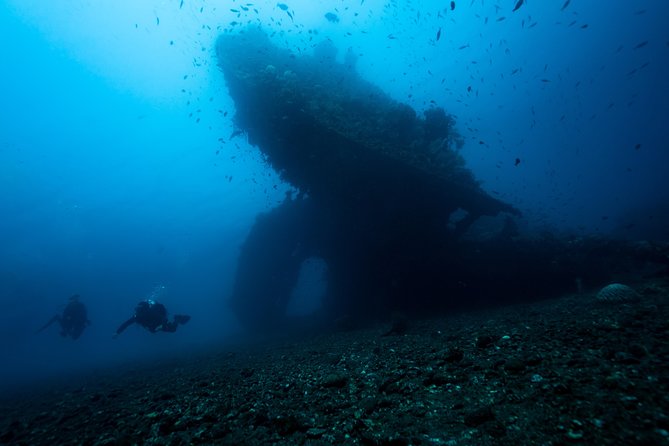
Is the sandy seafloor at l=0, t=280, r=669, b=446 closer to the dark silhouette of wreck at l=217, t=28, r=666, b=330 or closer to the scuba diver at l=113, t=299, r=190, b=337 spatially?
the dark silhouette of wreck at l=217, t=28, r=666, b=330

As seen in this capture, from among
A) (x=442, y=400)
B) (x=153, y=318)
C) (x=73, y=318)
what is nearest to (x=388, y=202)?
(x=442, y=400)

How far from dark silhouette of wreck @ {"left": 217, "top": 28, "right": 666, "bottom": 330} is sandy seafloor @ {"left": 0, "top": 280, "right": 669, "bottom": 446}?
6.94 m

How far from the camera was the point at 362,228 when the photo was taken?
14469 millimetres

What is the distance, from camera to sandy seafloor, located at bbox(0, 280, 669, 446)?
2.76 metres

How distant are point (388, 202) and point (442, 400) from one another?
10.5 meters

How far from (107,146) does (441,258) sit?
99860 mm

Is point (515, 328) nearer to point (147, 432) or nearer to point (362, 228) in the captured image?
point (147, 432)

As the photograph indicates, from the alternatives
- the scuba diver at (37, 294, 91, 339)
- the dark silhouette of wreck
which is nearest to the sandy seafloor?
the dark silhouette of wreck

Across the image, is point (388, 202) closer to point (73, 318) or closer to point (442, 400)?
point (442, 400)

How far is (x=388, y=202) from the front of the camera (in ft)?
44.7

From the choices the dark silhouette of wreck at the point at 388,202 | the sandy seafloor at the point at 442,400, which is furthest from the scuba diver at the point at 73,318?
the sandy seafloor at the point at 442,400

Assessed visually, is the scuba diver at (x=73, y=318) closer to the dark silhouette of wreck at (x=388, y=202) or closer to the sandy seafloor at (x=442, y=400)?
the dark silhouette of wreck at (x=388, y=202)

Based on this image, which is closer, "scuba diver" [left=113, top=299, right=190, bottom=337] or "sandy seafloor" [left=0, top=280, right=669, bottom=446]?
"sandy seafloor" [left=0, top=280, right=669, bottom=446]

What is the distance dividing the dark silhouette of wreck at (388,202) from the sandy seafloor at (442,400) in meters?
6.94
